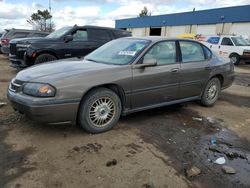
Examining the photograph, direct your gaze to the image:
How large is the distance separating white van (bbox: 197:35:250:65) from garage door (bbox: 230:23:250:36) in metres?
7.94

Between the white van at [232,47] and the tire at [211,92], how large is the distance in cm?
1243

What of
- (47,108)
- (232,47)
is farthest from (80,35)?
(232,47)

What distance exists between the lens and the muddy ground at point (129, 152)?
3.18m

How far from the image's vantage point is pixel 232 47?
1805 centimetres

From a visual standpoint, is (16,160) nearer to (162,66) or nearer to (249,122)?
(162,66)

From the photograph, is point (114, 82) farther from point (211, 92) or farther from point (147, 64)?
point (211, 92)

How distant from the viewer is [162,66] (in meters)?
5.07

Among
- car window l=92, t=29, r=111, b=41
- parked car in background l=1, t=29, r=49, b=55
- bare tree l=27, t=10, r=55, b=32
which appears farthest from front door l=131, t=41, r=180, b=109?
bare tree l=27, t=10, r=55, b=32

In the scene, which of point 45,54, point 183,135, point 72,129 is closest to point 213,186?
point 183,135

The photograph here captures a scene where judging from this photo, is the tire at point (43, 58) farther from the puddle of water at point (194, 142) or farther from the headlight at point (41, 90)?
the headlight at point (41, 90)

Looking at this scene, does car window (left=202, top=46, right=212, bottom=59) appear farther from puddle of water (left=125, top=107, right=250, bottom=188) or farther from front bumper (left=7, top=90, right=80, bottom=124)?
front bumper (left=7, top=90, right=80, bottom=124)

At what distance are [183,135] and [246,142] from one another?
1007 millimetres

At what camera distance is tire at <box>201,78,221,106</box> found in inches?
245

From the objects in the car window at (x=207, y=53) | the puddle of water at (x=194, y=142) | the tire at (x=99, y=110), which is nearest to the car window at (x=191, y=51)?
the car window at (x=207, y=53)
